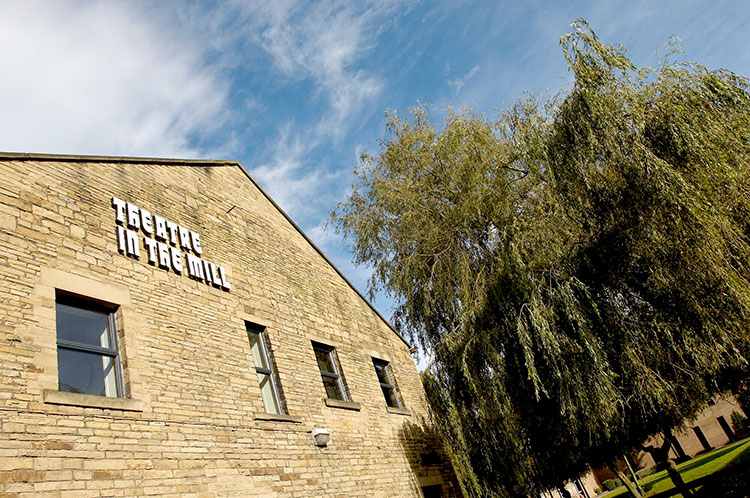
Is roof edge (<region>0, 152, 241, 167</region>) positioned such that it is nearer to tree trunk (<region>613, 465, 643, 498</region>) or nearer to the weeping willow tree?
the weeping willow tree

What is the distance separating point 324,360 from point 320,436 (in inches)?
83.2

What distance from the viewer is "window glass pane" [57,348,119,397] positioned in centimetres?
516

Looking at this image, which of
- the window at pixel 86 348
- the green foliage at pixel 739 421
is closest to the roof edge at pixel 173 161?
the window at pixel 86 348

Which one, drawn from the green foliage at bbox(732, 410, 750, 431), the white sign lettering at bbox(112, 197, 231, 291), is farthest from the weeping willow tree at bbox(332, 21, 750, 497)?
the green foliage at bbox(732, 410, 750, 431)

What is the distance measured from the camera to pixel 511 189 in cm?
1020

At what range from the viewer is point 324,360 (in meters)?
9.62

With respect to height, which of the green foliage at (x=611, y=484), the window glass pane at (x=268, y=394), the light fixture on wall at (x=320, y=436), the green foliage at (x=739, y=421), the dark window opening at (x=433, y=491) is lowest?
the green foliage at (x=611, y=484)

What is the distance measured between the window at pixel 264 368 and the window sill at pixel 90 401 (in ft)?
7.62

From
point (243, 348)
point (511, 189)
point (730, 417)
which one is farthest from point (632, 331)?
point (730, 417)

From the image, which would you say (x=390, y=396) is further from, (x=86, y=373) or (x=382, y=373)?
(x=86, y=373)

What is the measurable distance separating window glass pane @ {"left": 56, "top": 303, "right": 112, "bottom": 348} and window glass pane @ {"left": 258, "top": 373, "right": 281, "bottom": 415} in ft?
8.36

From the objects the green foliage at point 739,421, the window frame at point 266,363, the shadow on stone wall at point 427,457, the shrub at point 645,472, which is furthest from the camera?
the shrub at point 645,472

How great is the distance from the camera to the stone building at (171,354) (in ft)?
15.7

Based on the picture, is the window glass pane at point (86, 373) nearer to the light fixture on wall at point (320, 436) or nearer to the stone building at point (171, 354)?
the stone building at point (171, 354)
